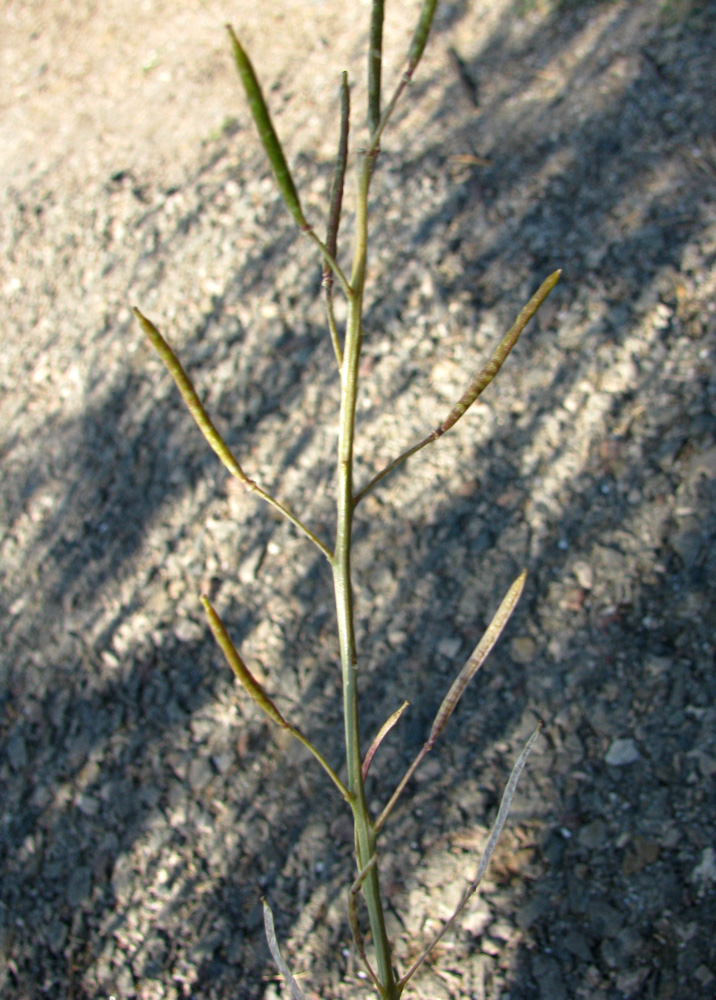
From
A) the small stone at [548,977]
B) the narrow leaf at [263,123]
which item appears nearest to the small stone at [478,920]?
the small stone at [548,977]

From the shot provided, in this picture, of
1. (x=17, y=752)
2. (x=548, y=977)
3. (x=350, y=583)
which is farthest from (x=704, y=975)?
(x=17, y=752)

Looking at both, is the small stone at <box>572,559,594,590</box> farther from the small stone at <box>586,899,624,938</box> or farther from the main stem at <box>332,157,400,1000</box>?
the main stem at <box>332,157,400,1000</box>

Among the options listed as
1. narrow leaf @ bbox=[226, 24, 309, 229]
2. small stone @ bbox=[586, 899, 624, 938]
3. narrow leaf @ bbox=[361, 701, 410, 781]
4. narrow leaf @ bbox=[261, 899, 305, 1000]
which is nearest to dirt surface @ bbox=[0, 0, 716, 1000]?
small stone @ bbox=[586, 899, 624, 938]

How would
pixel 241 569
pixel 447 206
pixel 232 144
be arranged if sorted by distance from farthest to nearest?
pixel 232 144 < pixel 447 206 < pixel 241 569

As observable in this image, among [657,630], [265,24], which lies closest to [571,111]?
[265,24]

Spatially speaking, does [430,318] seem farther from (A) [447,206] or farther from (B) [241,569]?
(B) [241,569]

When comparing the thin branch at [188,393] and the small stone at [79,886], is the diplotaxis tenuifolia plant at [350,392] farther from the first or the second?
the small stone at [79,886]
